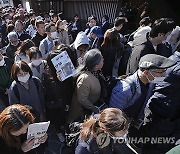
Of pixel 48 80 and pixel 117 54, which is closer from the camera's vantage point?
pixel 48 80

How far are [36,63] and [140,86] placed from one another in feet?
5.53

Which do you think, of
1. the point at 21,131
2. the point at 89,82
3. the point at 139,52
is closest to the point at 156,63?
the point at 89,82

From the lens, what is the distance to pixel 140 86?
2836 mm

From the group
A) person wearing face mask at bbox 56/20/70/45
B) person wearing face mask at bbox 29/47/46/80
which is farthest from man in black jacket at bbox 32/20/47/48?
person wearing face mask at bbox 29/47/46/80

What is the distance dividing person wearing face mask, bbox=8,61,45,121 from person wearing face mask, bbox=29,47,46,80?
1.37ft

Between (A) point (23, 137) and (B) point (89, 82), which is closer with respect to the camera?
(A) point (23, 137)

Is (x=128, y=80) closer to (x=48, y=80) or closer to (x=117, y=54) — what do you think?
(x=48, y=80)

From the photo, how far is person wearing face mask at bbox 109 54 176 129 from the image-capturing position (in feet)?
9.07

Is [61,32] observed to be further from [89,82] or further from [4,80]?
[89,82]

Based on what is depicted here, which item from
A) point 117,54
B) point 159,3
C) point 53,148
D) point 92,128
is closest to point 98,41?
point 117,54

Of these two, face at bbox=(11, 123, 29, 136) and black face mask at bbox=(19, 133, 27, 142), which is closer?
face at bbox=(11, 123, 29, 136)

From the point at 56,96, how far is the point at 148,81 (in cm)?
142

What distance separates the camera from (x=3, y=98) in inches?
158

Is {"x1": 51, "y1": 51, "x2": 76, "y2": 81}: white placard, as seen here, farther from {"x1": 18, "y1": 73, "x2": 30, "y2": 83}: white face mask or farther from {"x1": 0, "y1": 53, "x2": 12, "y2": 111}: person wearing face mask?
{"x1": 0, "y1": 53, "x2": 12, "y2": 111}: person wearing face mask
